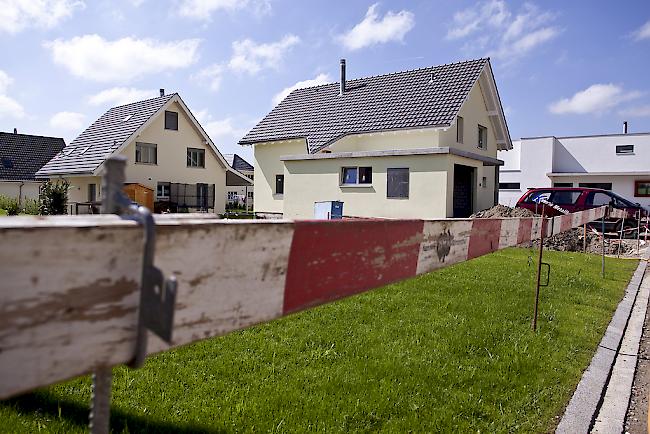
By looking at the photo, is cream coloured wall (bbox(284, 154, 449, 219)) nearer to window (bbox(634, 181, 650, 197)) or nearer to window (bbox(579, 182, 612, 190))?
window (bbox(579, 182, 612, 190))

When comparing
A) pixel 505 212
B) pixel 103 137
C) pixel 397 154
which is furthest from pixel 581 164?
pixel 103 137

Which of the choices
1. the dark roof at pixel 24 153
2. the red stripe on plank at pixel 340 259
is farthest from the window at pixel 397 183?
the dark roof at pixel 24 153

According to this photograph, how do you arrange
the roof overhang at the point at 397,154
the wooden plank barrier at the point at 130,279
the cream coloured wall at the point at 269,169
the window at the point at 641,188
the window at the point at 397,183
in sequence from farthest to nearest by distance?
the window at the point at 641,188
the cream coloured wall at the point at 269,169
the window at the point at 397,183
the roof overhang at the point at 397,154
the wooden plank barrier at the point at 130,279

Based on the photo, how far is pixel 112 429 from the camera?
276cm

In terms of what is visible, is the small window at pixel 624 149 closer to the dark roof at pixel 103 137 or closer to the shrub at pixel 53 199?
the dark roof at pixel 103 137

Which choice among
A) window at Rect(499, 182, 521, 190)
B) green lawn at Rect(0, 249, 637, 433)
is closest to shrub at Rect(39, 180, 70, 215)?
green lawn at Rect(0, 249, 637, 433)

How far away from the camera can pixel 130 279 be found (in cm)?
95

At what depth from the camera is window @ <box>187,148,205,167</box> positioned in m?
32.5

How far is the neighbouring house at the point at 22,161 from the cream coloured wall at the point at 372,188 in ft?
88.1

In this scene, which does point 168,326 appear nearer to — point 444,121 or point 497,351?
point 497,351

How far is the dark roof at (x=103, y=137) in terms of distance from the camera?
28.7 metres

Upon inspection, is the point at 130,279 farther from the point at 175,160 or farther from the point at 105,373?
the point at 175,160

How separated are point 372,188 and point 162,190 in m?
16.1

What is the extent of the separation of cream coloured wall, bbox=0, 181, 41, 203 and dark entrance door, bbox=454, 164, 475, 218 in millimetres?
34317
